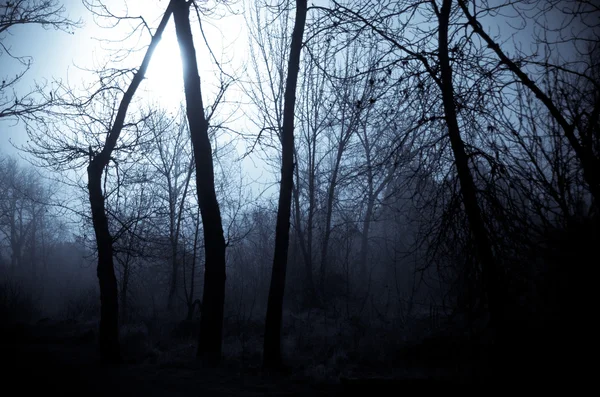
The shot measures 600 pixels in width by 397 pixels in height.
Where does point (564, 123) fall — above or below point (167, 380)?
above

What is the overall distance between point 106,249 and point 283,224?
376cm

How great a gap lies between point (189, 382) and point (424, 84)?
5.31 m

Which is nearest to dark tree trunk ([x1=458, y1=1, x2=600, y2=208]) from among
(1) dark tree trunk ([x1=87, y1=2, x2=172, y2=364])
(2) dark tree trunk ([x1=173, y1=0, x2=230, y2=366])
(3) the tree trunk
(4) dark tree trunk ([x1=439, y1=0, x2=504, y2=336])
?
(4) dark tree trunk ([x1=439, y1=0, x2=504, y2=336])

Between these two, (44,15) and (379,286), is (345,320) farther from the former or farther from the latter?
(44,15)

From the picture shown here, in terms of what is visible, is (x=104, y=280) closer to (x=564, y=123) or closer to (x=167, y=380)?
(x=167, y=380)

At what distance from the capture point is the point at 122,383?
546 cm

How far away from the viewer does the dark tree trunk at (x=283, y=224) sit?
6.32 meters

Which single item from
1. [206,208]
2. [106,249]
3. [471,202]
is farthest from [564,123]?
[106,249]

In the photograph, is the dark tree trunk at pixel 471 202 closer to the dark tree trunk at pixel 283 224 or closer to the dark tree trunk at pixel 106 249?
the dark tree trunk at pixel 283 224

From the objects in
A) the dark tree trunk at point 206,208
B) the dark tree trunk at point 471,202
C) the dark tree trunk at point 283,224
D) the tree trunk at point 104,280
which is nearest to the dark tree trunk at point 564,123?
the dark tree trunk at point 471,202

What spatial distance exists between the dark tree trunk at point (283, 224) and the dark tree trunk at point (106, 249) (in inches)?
124

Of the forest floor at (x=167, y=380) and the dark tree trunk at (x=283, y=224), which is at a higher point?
the dark tree trunk at (x=283, y=224)

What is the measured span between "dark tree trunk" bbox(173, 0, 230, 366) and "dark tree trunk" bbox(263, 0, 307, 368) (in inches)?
36.8

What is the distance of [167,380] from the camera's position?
5.63 metres
